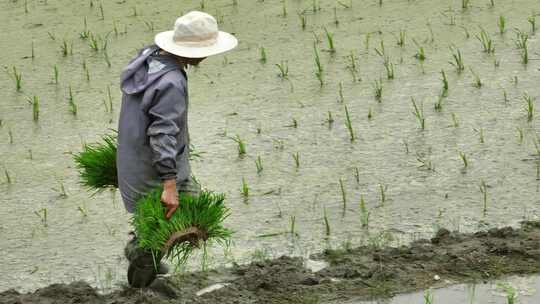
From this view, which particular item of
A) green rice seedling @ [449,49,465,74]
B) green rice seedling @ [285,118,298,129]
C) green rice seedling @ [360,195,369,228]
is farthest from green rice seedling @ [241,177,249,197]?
green rice seedling @ [449,49,465,74]

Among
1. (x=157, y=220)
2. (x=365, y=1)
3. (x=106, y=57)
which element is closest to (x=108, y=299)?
(x=157, y=220)

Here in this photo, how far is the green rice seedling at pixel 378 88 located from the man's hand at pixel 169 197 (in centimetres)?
276

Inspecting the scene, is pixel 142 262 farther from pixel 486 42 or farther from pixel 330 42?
pixel 486 42

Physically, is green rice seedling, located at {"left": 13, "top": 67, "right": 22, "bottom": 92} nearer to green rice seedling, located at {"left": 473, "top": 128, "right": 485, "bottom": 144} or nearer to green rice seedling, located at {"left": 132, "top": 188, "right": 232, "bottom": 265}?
green rice seedling, located at {"left": 473, "top": 128, "right": 485, "bottom": 144}

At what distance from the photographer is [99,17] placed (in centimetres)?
877

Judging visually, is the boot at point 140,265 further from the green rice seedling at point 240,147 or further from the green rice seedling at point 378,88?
the green rice seedling at point 378,88

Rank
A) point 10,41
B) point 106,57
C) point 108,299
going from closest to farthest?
point 108,299
point 106,57
point 10,41

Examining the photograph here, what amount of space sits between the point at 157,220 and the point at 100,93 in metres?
3.12

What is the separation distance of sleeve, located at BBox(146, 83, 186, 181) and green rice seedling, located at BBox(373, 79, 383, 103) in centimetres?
279

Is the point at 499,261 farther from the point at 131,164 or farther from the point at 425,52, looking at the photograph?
the point at 425,52

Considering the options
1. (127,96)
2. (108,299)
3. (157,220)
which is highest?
(127,96)

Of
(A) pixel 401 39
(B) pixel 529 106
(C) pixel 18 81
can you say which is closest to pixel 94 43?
(C) pixel 18 81

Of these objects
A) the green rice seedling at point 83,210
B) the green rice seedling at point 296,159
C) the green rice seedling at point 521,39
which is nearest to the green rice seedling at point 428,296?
the green rice seedling at point 296,159

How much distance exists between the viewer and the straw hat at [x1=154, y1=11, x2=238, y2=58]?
4320mm
